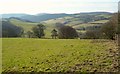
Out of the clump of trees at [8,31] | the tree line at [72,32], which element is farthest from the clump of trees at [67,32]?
the clump of trees at [8,31]

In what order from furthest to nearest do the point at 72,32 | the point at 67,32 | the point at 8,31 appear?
the point at 72,32, the point at 67,32, the point at 8,31

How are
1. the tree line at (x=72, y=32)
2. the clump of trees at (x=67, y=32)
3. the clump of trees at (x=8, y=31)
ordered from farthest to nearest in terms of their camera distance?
the clump of trees at (x=67, y=32), the clump of trees at (x=8, y=31), the tree line at (x=72, y=32)

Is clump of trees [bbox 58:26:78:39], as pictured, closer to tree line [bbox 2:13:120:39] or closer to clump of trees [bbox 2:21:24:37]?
tree line [bbox 2:13:120:39]

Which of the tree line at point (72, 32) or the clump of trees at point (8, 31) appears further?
the clump of trees at point (8, 31)

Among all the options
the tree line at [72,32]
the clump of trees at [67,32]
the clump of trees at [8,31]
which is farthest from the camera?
Result: the clump of trees at [67,32]

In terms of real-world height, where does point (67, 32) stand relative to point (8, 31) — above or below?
below

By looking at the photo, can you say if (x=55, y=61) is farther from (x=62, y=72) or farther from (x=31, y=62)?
(x=62, y=72)

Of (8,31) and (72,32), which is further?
(72,32)

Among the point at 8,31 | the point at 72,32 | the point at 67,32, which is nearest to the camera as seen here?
the point at 8,31

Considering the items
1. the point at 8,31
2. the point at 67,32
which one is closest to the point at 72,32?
the point at 67,32

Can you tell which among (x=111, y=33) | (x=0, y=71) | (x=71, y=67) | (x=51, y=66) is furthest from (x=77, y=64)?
(x=111, y=33)

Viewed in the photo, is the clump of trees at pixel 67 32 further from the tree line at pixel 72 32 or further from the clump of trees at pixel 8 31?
the clump of trees at pixel 8 31

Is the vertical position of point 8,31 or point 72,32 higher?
point 8,31

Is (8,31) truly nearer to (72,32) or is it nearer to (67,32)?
(67,32)
